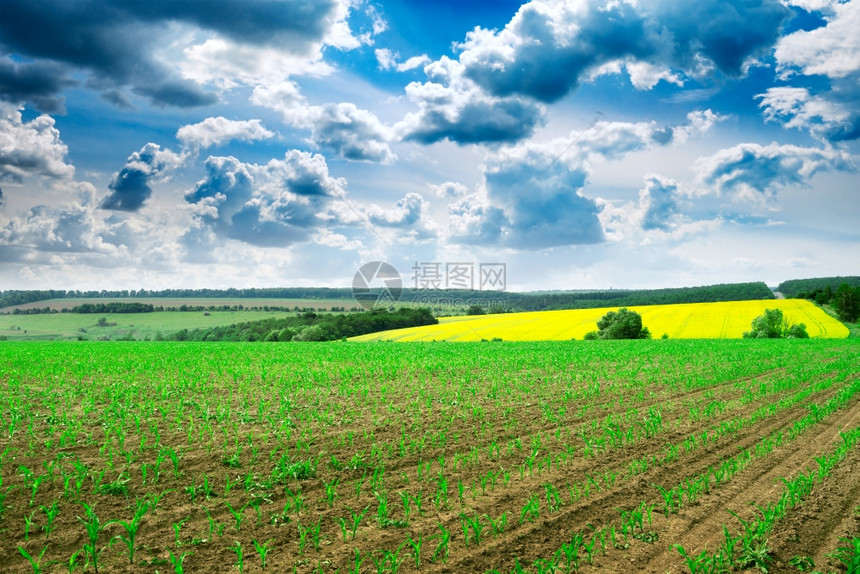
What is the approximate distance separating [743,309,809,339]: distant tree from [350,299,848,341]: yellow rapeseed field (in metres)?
2.41

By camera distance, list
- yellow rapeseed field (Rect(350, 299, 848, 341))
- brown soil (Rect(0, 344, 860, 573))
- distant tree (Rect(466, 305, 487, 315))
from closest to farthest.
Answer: brown soil (Rect(0, 344, 860, 573)) < yellow rapeseed field (Rect(350, 299, 848, 341)) < distant tree (Rect(466, 305, 487, 315))

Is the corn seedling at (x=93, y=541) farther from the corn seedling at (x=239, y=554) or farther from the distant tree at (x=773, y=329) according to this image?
the distant tree at (x=773, y=329)

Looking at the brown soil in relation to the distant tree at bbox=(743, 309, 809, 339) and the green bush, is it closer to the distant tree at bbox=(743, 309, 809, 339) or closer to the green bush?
the green bush

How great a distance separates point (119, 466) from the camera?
810 cm

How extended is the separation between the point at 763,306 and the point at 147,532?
103 meters

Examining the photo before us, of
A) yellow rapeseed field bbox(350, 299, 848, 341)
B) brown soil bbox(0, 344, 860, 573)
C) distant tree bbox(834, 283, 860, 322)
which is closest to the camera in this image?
brown soil bbox(0, 344, 860, 573)

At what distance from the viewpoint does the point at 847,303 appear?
88.9m

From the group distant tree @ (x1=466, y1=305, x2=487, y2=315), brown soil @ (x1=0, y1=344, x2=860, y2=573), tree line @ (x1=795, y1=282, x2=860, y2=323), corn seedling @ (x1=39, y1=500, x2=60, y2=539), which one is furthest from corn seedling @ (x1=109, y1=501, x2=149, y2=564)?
tree line @ (x1=795, y1=282, x2=860, y2=323)

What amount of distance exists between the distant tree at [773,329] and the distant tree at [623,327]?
13062mm

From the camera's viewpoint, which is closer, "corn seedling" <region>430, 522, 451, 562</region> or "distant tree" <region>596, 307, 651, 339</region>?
"corn seedling" <region>430, 522, 451, 562</region>

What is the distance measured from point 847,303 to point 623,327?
5885 cm

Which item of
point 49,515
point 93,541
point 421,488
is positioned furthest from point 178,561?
point 421,488

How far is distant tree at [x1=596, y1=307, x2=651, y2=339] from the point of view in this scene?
6224 cm

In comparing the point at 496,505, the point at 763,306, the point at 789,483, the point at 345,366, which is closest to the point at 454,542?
the point at 496,505
